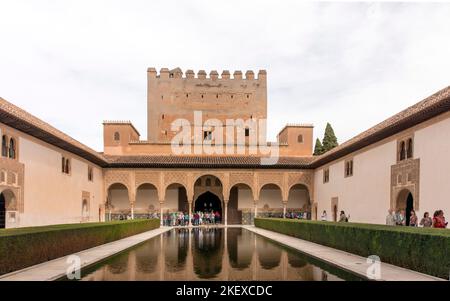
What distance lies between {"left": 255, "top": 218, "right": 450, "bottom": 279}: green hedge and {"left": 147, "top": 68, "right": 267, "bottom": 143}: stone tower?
26.9m

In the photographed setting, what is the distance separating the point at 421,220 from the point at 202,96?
29607 mm

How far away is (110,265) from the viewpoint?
9570 millimetres

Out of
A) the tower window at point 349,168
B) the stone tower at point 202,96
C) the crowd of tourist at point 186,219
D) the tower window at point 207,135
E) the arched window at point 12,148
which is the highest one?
the stone tower at point 202,96

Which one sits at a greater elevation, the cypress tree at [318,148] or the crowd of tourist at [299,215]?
the cypress tree at [318,148]

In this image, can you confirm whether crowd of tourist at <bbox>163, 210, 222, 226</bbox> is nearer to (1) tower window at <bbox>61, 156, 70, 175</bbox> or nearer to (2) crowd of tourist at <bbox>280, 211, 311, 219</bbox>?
(2) crowd of tourist at <bbox>280, 211, 311, 219</bbox>

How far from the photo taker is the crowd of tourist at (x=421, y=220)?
1162 cm

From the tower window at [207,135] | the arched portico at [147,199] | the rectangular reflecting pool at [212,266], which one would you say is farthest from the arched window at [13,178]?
the tower window at [207,135]

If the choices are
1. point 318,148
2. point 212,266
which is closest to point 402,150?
point 212,266

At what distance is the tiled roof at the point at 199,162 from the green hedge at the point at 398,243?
15017mm

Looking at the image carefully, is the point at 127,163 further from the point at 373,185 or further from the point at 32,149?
the point at 373,185

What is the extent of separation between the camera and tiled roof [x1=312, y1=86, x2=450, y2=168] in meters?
12.9

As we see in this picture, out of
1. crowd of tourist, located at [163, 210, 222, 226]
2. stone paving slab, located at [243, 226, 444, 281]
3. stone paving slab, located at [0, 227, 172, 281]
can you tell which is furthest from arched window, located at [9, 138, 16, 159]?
crowd of tourist, located at [163, 210, 222, 226]

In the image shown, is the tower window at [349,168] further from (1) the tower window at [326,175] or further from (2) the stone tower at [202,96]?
(2) the stone tower at [202,96]

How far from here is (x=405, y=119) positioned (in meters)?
14.9
